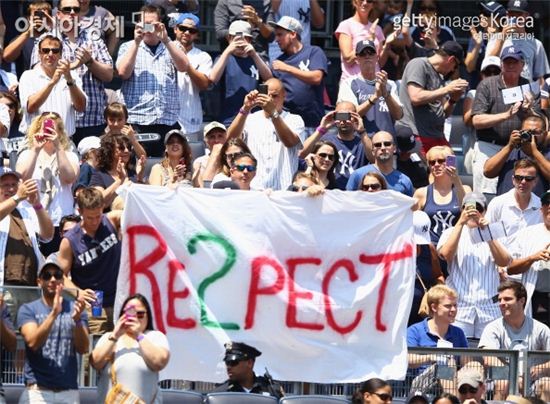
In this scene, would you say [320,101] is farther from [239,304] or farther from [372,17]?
[239,304]

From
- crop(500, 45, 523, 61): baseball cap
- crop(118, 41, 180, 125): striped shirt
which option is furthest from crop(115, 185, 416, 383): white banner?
crop(500, 45, 523, 61): baseball cap

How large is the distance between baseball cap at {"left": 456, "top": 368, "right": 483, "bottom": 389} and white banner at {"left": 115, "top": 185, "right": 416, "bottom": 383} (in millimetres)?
409

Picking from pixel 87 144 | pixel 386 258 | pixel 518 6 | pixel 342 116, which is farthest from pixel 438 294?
pixel 518 6

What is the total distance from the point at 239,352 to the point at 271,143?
11.4ft

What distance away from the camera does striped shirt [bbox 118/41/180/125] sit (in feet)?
57.1

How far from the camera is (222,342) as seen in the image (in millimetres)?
13547

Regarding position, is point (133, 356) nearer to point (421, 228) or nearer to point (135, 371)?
point (135, 371)

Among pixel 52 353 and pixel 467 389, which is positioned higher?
pixel 52 353

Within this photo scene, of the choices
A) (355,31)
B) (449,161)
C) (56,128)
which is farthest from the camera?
(355,31)

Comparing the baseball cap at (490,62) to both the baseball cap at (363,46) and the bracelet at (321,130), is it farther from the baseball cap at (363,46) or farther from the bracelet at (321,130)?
the bracelet at (321,130)

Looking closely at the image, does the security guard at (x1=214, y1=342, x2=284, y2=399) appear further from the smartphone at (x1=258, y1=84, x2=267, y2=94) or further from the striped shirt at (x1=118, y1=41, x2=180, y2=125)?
the striped shirt at (x1=118, y1=41, x2=180, y2=125)

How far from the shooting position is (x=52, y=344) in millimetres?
12555

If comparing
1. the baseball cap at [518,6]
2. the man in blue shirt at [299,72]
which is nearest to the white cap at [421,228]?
Answer: the man in blue shirt at [299,72]

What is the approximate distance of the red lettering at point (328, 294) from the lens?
1380 centimetres
